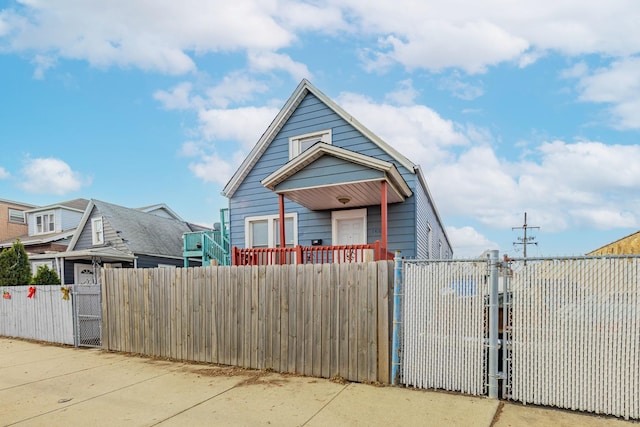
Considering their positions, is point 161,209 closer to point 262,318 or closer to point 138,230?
point 138,230

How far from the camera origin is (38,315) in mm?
9633

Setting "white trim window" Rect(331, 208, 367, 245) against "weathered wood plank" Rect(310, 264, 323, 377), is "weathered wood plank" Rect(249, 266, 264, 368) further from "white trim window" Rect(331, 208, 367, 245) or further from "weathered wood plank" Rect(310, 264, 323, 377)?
"white trim window" Rect(331, 208, 367, 245)

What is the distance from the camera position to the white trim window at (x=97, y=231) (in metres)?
18.3

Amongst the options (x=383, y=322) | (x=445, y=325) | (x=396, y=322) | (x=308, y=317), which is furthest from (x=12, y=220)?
(x=445, y=325)

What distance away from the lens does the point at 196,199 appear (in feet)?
51.2

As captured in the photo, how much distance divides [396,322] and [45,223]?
24401 mm

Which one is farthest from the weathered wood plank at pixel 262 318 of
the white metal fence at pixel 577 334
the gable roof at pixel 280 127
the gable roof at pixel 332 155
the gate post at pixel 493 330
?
the gable roof at pixel 280 127

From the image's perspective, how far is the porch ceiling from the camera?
8164 mm

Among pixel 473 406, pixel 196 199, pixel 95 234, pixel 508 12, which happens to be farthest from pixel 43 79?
pixel 473 406

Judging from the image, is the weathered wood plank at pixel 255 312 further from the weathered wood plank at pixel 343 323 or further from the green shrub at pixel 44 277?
the green shrub at pixel 44 277

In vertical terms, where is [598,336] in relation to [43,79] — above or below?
below

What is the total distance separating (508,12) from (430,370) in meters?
6.95

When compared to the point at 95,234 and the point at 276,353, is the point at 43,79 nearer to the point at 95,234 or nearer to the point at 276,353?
the point at 95,234

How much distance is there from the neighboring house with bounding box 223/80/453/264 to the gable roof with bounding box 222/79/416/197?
3cm
